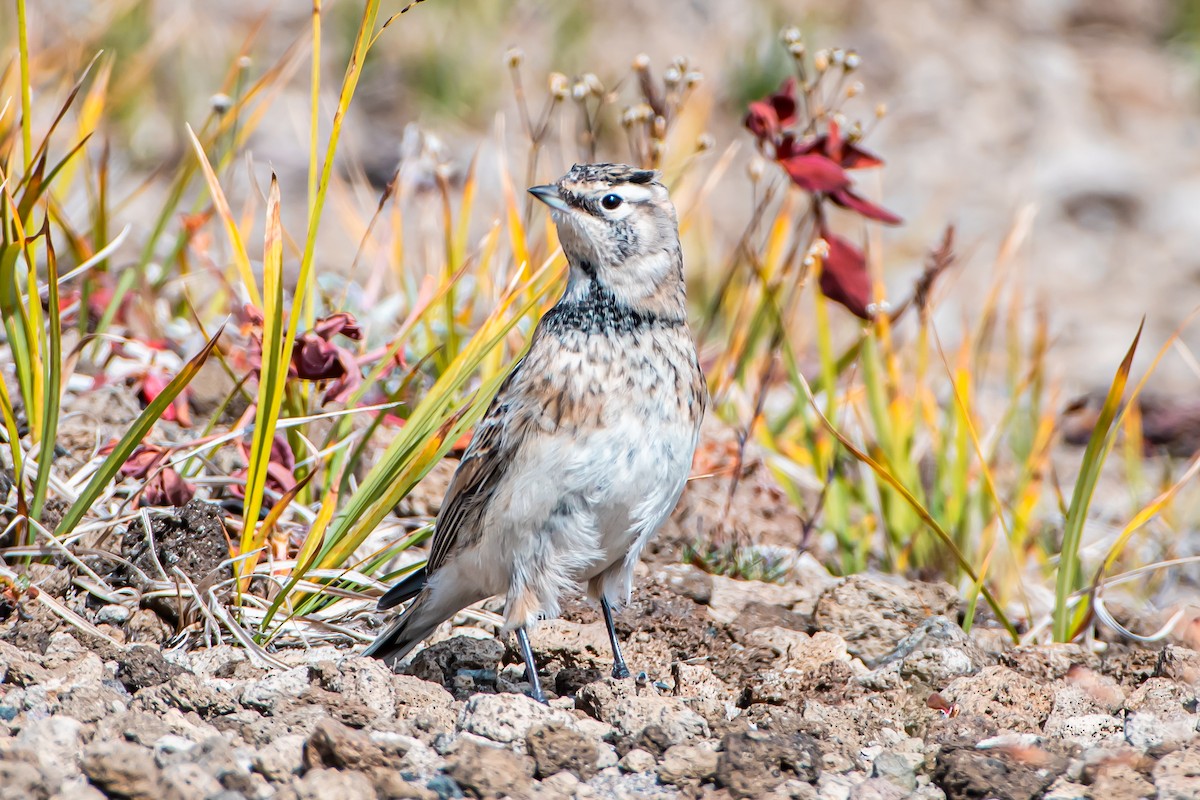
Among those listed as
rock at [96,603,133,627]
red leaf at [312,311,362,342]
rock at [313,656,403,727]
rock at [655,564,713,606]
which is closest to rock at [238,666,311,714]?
rock at [313,656,403,727]

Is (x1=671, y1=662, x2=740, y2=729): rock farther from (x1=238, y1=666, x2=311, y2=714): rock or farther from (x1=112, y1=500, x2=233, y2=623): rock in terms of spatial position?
(x1=112, y1=500, x2=233, y2=623): rock

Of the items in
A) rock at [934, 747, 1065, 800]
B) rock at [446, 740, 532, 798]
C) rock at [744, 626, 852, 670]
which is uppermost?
rock at [744, 626, 852, 670]

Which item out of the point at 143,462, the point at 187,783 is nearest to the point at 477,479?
the point at 143,462

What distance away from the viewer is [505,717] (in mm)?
2822

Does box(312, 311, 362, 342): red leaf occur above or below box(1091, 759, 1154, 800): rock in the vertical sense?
above

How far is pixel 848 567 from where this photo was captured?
451 cm

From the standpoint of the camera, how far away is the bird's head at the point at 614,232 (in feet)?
11.2

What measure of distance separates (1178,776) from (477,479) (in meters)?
1.76

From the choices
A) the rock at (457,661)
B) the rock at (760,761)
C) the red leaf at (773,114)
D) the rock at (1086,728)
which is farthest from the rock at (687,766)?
the red leaf at (773,114)

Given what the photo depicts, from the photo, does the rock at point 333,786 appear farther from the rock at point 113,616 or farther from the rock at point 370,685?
the rock at point 113,616

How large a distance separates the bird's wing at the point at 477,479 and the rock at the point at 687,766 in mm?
901

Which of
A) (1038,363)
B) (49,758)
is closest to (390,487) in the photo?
(49,758)

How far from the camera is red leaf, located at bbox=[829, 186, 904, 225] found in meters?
4.19

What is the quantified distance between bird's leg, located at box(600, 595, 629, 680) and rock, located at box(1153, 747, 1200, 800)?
132 cm
